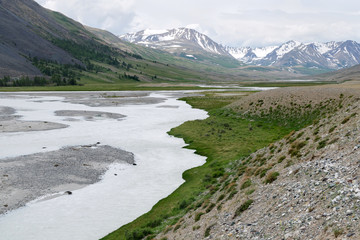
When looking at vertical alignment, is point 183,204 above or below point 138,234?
above

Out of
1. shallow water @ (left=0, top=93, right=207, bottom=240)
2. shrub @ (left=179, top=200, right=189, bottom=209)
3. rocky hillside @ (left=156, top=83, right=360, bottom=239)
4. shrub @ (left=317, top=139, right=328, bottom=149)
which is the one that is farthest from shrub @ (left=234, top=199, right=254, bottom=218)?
shallow water @ (left=0, top=93, right=207, bottom=240)

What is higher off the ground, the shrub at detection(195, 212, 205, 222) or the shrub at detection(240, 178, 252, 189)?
the shrub at detection(240, 178, 252, 189)

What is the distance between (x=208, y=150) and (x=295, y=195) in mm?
36622

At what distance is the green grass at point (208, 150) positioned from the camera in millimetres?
28148

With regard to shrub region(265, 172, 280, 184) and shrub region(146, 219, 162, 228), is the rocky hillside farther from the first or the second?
shrub region(146, 219, 162, 228)

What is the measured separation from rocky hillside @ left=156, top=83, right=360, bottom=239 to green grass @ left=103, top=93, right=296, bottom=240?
2170 mm

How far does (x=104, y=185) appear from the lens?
3734cm

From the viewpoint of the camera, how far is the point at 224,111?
95.1 meters

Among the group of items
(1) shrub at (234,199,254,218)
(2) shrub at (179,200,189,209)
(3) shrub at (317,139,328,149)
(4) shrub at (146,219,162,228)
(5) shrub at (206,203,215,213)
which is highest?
(3) shrub at (317,139,328,149)

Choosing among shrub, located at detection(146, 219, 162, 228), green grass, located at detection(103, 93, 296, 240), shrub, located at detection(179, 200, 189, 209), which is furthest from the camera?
shrub, located at detection(179, 200, 189, 209)

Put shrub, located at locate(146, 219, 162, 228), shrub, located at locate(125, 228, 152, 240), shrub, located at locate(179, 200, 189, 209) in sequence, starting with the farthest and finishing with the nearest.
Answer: shrub, located at locate(179, 200, 189, 209), shrub, located at locate(146, 219, 162, 228), shrub, located at locate(125, 228, 152, 240)

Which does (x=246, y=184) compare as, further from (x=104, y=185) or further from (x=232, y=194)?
(x=104, y=185)

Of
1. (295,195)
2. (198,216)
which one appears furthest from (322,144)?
(198,216)

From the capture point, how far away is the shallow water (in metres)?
26.6
